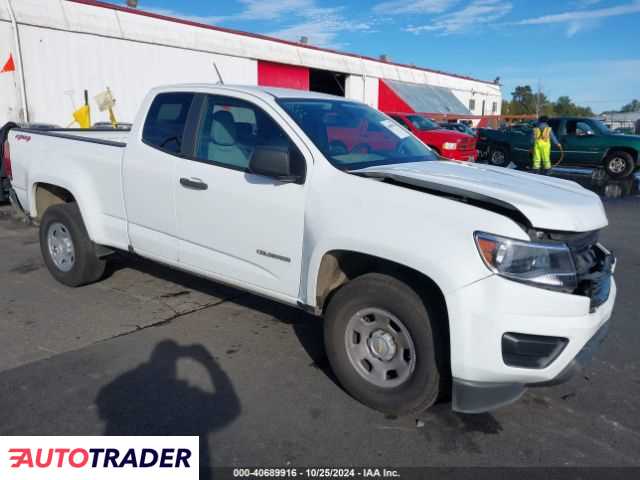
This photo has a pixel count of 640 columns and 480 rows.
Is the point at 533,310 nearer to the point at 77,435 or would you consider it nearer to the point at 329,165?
the point at 329,165

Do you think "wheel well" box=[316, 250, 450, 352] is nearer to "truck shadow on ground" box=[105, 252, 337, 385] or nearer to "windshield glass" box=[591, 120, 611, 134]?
"truck shadow on ground" box=[105, 252, 337, 385]

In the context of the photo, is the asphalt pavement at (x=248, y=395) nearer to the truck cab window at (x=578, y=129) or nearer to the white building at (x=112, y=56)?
the white building at (x=112, y=56)

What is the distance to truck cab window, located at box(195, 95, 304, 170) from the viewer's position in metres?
3.73

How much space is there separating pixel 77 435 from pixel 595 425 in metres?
3.02

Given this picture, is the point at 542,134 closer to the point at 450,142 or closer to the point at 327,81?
the point at 450,142

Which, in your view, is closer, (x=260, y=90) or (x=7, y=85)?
(x=260, y=90)

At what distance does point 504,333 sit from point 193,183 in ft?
8.06

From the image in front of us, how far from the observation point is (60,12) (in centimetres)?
1497

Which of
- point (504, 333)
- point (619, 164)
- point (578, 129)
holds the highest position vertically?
point (578, 129)

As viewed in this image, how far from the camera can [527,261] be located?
263 cm

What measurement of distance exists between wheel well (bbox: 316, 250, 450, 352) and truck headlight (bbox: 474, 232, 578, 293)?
37 centimetres

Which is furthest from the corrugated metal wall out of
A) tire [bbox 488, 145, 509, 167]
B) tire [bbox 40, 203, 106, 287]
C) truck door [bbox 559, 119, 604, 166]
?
truck door [bbox 559, 119, 604, 166]

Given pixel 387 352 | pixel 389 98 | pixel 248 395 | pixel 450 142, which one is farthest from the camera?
pixel 389 98

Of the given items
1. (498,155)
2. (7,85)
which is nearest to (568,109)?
(498,155)
